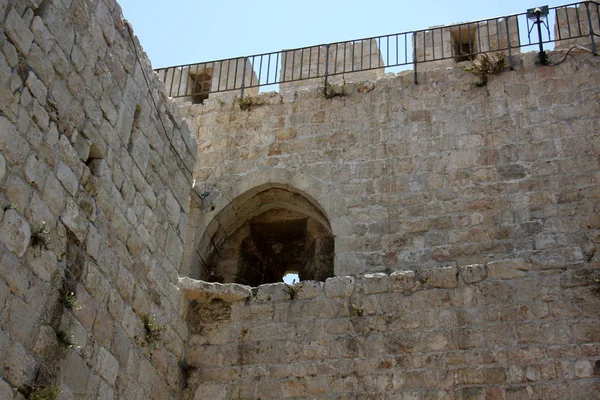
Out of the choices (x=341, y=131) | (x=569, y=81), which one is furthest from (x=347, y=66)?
(x=569, y=81)

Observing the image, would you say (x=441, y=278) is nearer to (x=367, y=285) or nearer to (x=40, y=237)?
(x=367, y=285)

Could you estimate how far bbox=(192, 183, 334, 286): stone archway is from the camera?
994cm

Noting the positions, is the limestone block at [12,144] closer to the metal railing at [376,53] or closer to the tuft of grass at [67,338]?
the tuft of grass at [67,338]

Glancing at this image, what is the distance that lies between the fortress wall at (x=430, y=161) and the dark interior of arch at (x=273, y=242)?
285 millimetres

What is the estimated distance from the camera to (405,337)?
6828mm

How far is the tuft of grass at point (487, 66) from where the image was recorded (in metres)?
9.73

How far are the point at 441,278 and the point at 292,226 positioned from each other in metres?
3.74

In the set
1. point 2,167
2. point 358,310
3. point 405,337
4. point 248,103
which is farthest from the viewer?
point 248,103

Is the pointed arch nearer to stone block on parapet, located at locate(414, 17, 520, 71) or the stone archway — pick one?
the stone archway

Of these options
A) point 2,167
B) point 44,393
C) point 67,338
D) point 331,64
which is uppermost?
point 331,64

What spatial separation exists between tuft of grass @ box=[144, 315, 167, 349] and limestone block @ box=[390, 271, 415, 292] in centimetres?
193

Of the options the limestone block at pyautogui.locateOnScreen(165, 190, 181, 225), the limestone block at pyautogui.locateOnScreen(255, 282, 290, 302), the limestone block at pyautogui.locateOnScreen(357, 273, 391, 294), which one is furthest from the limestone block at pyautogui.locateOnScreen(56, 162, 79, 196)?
the limestone block at pyautogui.locateOnScreen(357, 273, 391, 294)

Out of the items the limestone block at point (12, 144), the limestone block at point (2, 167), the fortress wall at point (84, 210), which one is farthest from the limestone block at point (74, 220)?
the limestone block at point (2, 167)

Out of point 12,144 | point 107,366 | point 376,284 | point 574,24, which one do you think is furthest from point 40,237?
point 574,24
